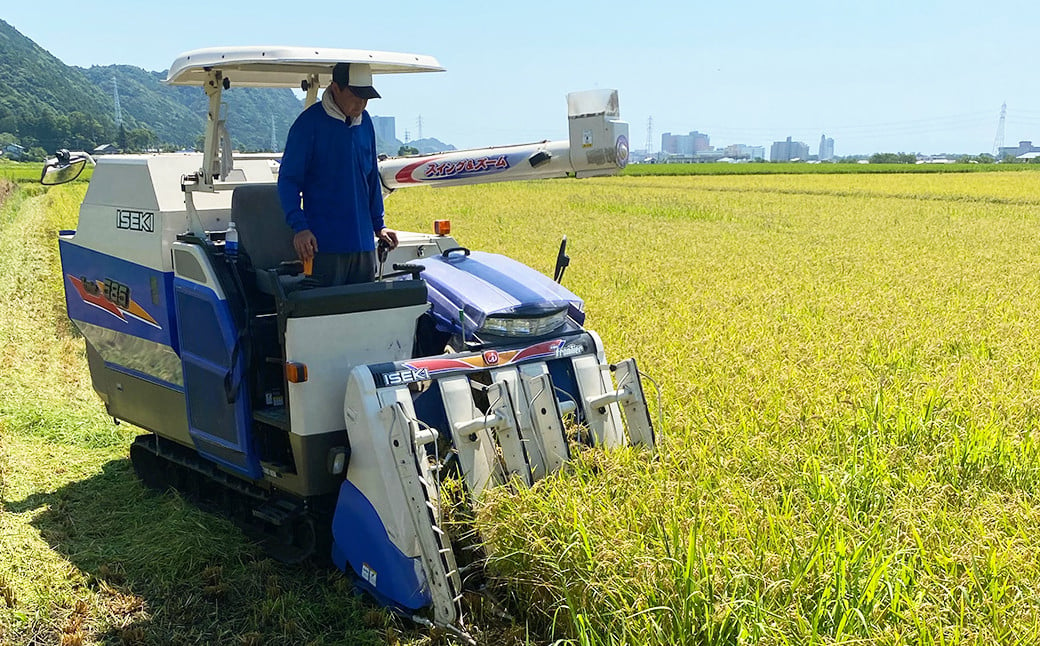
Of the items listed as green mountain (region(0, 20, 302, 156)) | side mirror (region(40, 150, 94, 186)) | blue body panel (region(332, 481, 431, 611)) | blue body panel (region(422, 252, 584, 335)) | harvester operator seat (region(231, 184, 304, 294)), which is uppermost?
green mountain (region(0, 20, 302, 156))

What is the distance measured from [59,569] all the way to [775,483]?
11.3 ft

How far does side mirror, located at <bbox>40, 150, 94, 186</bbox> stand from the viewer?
4.97 meters

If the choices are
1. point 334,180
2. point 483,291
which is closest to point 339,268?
point 334,180

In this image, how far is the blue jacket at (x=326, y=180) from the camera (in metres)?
4.01

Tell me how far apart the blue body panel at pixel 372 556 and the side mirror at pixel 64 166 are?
2586mm

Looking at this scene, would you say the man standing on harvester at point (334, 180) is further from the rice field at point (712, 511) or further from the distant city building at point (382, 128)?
the rice field at point (712, 511)

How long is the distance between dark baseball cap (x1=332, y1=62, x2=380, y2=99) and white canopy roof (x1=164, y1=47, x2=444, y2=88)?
6cm

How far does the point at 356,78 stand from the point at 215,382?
1621mm

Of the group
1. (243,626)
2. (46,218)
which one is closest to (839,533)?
(243,626)

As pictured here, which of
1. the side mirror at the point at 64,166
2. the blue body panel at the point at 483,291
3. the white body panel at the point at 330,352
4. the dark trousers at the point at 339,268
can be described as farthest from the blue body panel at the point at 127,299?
the blue body panel at the point at 483,291

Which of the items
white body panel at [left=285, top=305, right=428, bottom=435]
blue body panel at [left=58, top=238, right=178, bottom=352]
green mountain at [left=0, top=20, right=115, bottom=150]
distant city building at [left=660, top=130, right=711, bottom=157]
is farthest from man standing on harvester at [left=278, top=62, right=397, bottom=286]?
distant city building at [left=660, top=130, right=711, bottom=157]

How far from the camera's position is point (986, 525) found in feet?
11.3

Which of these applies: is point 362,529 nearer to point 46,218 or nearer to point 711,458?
point 711,458

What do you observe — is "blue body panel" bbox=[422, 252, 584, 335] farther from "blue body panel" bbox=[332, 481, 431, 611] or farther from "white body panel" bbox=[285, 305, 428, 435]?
"blue body panel" bbox=[332, 481, 431, 611]
